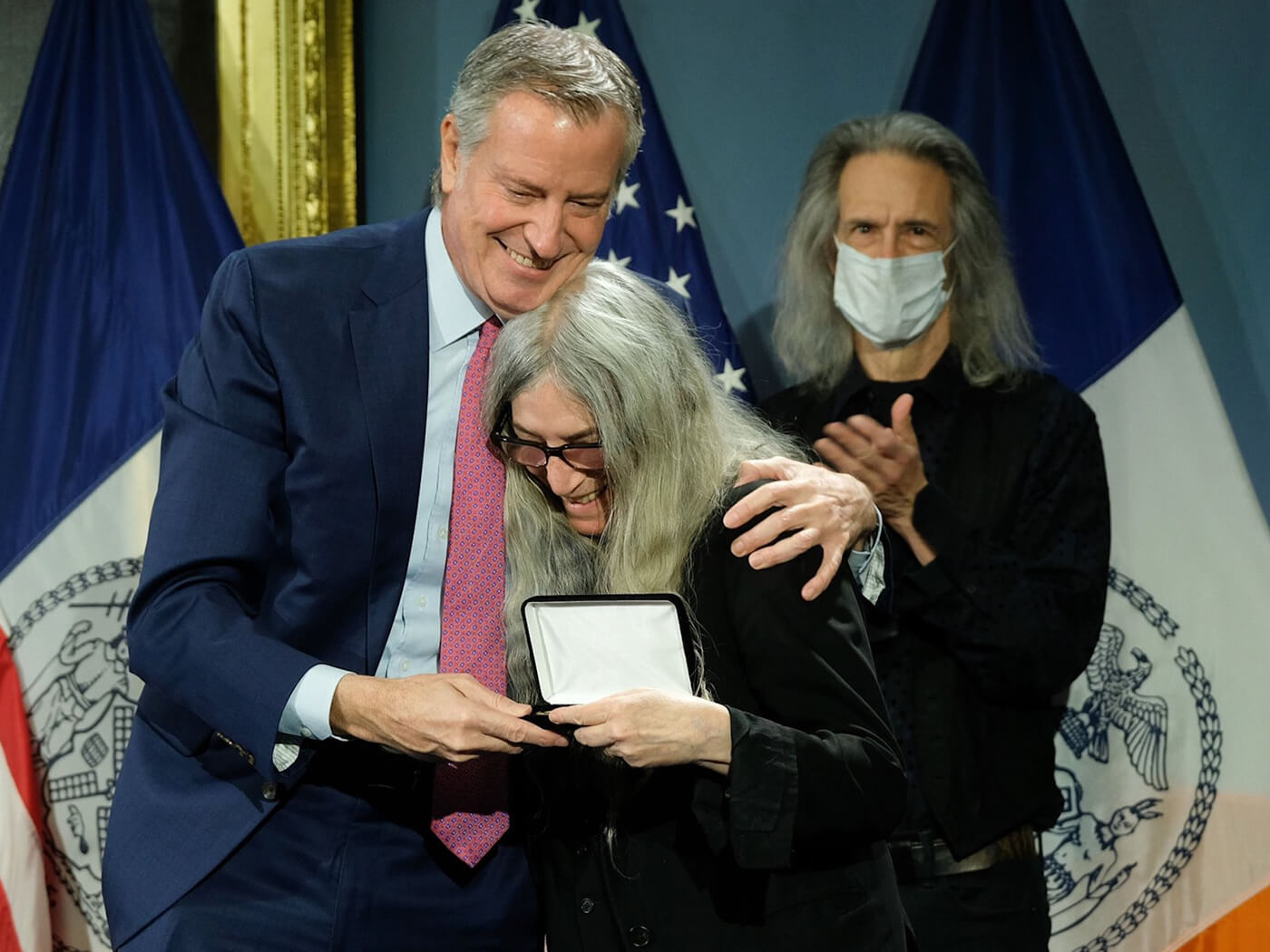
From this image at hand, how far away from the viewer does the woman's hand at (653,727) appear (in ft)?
5.09

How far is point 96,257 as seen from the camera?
3.20 meters

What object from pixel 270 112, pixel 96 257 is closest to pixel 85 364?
pixel 96 257

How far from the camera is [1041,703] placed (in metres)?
2.74

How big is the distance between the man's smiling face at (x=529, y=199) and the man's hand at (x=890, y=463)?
2.97 feet

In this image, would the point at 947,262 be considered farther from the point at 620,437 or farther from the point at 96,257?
the point at 96,257

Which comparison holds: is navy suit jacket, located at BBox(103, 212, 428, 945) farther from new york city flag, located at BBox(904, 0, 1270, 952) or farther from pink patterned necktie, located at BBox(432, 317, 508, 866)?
new york city flag, located at BBox(904, 0, 1270, 952)

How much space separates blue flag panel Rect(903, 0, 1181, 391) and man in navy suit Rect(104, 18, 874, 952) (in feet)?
5.05

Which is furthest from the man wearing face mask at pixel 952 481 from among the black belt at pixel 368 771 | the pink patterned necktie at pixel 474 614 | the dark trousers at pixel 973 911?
the black belt at pixel 368 771

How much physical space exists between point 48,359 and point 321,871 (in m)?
1.77

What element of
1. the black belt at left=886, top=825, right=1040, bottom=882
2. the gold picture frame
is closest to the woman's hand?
the black belt at left=886, top=825, right=1040, bottom=882

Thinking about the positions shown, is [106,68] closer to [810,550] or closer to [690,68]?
[690,68]

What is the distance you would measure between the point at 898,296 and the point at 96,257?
1.73 meters

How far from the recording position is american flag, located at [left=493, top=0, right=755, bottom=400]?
3400 mm

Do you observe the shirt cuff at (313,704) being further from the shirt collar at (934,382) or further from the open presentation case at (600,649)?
the shirt collar at (934,382)
